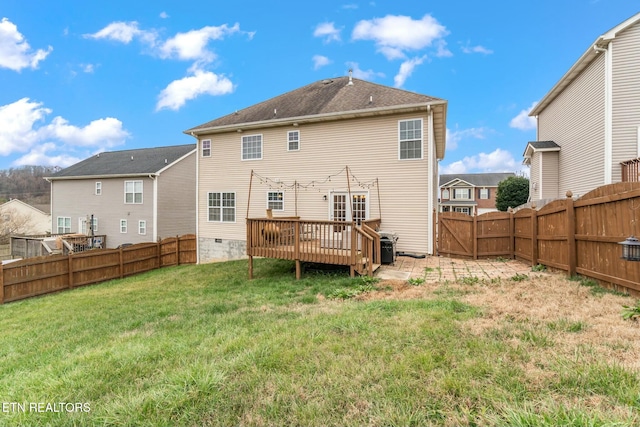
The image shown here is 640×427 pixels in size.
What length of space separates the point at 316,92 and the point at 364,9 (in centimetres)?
399

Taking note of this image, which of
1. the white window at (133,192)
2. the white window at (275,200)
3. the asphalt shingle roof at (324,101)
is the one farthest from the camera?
the white window at (133,192)

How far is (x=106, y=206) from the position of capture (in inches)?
824

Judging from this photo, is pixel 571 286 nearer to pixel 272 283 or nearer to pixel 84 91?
pixel 272 283

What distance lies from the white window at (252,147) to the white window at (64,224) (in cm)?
1835

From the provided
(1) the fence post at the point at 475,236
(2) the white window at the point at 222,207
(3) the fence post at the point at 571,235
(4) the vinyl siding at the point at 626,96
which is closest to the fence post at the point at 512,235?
(1) the fence post at the point at 475,236

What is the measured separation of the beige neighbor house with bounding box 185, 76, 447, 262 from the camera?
413 inches

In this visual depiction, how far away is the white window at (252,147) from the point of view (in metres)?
13.0

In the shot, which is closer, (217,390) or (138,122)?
(217,390)

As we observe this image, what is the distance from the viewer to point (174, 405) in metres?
2.16

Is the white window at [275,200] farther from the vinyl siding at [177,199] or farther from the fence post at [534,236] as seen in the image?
the vinyl siding at [177,199]

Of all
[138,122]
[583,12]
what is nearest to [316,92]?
[583,12]

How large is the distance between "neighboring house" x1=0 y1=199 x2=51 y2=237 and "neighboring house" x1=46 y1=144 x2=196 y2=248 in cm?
639

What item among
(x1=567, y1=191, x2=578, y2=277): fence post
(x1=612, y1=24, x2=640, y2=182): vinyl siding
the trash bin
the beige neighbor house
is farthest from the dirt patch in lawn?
(x1=612, y1=24, x2=640, y2=182): vinyl siding

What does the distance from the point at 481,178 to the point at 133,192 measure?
4272 cm
